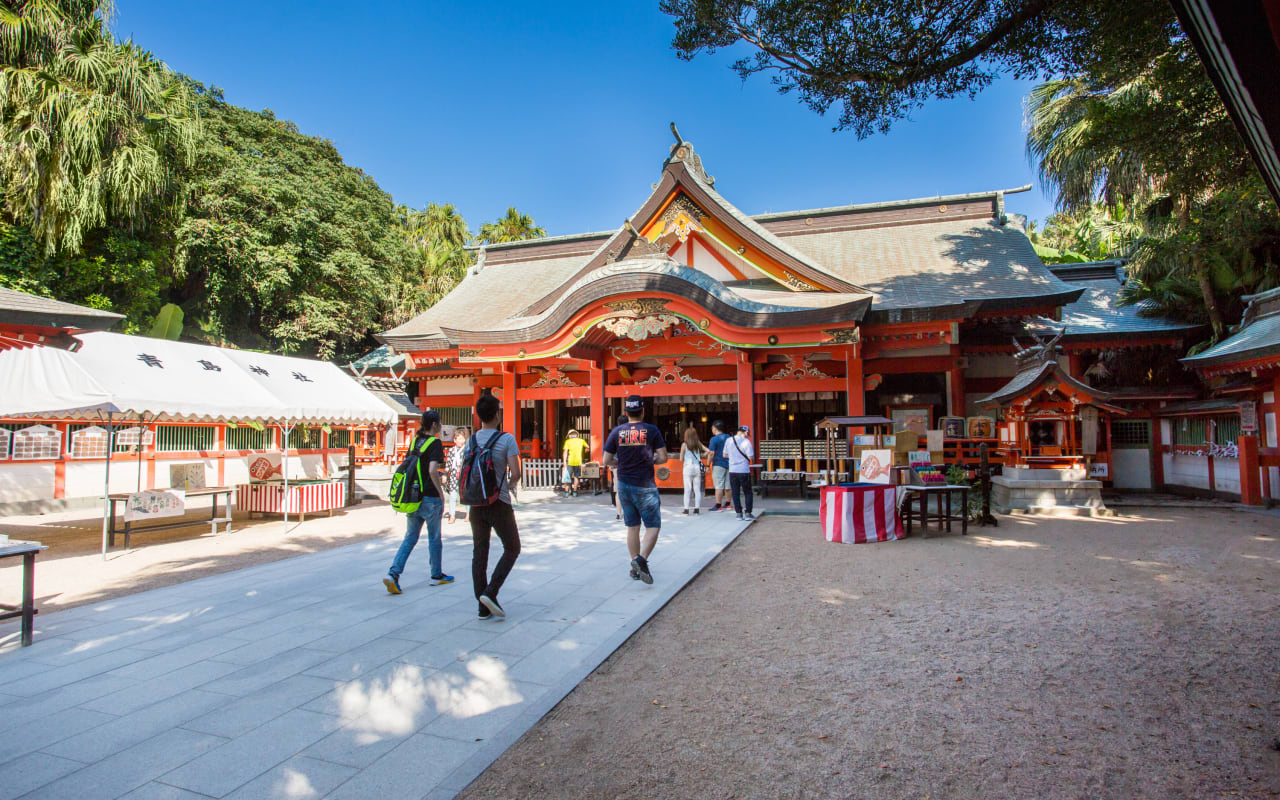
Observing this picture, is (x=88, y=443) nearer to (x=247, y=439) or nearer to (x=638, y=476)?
(x=247, y=439)

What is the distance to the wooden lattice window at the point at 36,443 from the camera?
39.2 ft

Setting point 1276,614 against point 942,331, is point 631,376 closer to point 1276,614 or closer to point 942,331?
point 942,331

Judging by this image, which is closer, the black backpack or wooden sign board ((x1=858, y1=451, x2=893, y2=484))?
the black backpack

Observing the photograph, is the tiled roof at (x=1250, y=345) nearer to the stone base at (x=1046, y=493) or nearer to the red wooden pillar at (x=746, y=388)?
the stone base at (x=1046, y=493)

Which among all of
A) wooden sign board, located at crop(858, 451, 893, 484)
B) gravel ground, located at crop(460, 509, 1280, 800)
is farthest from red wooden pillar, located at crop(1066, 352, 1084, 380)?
gravel ground, located at crop(460, 509, 1280, 800)

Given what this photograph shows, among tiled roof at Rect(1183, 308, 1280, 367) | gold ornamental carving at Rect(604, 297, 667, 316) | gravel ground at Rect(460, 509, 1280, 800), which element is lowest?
Answer: gravel ground at Rect(460, 509, 1280, 800)

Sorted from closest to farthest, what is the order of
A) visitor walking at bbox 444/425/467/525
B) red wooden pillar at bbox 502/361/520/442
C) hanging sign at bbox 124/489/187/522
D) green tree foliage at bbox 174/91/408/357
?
1. hanging sign at bbox 124/489/187/522
2. visitor walking at bbox 444/425/467/525
3. red wooden pillar at bbox 502/361/520/442
4. green tree foliage at bbox 174/91/408/357

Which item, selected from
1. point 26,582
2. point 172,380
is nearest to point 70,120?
point 172,380

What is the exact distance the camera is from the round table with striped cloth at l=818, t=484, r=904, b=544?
8023 mm

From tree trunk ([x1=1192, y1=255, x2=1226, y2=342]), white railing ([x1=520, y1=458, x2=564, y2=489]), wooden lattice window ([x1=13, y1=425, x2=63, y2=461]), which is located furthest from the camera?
white railing ([x1=520, y1=458, x2=564, y2=489])

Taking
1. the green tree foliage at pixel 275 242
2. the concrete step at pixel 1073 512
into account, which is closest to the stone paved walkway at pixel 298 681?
the concrete step at pixel 1073 512

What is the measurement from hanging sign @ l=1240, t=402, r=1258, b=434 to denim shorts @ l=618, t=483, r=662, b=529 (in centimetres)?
1178

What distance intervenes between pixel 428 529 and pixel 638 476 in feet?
6.39

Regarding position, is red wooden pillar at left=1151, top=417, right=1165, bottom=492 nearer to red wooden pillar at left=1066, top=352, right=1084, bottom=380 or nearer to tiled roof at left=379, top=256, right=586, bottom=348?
red wooden pillar at left=1066, top=352, right=1084, bottom=380
